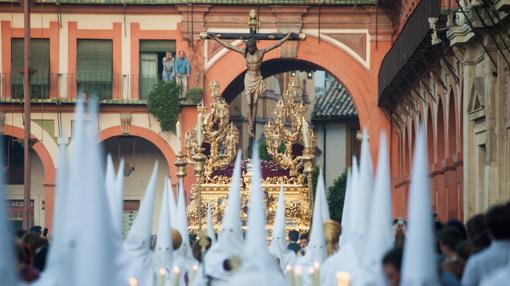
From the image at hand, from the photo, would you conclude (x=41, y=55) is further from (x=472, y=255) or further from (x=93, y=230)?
(x=93, y=230)

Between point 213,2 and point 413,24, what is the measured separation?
506 inches

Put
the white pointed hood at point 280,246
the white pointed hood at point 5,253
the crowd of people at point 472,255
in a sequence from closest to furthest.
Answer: the white pointed hood at point 5,253
the crowd of people at point 472,255
the white pointed hood at point 280,246

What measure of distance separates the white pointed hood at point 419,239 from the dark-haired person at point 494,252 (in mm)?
1518

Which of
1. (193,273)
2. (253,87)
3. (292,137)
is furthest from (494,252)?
(253,87)

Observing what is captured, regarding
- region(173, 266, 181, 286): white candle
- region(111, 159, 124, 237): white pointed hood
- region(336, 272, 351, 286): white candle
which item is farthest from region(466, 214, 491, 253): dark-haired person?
region(173, 266, 181, 286): white candle

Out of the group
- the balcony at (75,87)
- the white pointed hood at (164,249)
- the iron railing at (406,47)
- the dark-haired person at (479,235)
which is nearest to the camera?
the dark-haired person at (479,235)

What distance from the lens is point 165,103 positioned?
50.7m

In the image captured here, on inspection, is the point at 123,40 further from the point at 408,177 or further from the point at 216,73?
the point at 408,177

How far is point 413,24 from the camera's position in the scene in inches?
1563

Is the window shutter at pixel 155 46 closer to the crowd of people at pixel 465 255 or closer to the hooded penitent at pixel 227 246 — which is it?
the hooded penitent at pixel 227 246

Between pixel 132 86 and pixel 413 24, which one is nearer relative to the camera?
pixel 413 24

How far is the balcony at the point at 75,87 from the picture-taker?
2037 inches

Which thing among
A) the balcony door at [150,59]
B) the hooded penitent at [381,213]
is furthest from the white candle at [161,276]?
Answer: the balcony door at [150,59]

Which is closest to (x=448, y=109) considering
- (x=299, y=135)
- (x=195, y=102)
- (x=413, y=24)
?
(x=413, y=24)
